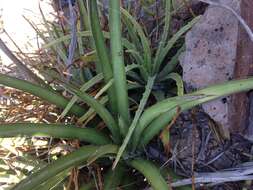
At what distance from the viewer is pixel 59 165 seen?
0.79m

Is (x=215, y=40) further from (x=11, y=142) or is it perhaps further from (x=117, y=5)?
(x=11, y=142)

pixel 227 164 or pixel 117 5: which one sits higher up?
pixel 117 5

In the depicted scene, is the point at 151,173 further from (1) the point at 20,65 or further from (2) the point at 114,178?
(1) the point at 20,65

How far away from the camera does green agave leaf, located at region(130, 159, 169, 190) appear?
80cm

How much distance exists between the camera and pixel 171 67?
1.06 m

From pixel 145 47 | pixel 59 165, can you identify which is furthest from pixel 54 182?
pixel 145 47

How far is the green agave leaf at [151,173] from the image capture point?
796 millimetres

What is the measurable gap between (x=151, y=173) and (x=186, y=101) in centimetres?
16

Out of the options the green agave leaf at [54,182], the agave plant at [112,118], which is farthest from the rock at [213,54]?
the green agave leaf at [54,182]

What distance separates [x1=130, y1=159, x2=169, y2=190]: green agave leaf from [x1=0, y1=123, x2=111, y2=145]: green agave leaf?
0.09 m

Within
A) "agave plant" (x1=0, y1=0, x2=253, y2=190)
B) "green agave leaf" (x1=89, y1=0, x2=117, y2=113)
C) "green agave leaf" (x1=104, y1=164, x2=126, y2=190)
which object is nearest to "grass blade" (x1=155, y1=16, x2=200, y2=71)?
"agave plant" (x1=0, y1=0, x2=253, y2=190)

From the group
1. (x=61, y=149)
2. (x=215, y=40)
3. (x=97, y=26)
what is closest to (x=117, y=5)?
(x=97, y=26)

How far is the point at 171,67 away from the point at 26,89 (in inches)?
14.5

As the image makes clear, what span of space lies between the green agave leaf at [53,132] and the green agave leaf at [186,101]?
0.33ft
